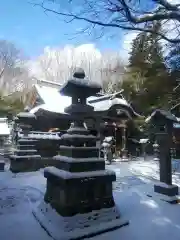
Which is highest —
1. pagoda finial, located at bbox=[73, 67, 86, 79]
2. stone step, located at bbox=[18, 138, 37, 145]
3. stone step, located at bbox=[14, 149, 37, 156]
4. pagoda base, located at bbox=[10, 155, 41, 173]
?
pagoda finial, located at bbox=[73, 67, 86, 79]

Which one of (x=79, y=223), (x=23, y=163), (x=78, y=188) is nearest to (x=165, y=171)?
(x=78, y=188)

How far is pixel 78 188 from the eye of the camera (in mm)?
5121

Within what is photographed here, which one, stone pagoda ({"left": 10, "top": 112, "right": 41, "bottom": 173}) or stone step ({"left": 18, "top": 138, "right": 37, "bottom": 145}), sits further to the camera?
stone step ({"left": 18, "top": 138, "right": 37, "bottom": 145})

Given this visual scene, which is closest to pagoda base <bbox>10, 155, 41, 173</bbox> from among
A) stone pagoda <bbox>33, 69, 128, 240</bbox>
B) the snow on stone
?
the snow on stone

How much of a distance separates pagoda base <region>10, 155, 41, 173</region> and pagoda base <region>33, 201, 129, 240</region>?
19.7ft

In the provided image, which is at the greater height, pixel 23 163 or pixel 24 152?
pixel 24 152

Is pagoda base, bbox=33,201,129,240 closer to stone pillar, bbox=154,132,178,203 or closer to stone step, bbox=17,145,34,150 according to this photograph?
stone pillar, bbox=154,132,178,203

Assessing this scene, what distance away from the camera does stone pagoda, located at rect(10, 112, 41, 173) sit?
Result: 11.2 meters

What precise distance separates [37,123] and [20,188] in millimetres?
Answer: 9153

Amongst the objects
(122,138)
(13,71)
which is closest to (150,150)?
(122,138)

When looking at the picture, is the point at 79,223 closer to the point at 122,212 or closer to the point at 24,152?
the point at 122,212

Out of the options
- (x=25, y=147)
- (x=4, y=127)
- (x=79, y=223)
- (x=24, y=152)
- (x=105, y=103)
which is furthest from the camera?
(x=4, y=127)

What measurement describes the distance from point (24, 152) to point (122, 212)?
7158mm

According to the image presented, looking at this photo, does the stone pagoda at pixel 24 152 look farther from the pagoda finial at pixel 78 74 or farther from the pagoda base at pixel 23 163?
the pagoda finial at pixel 78 74
